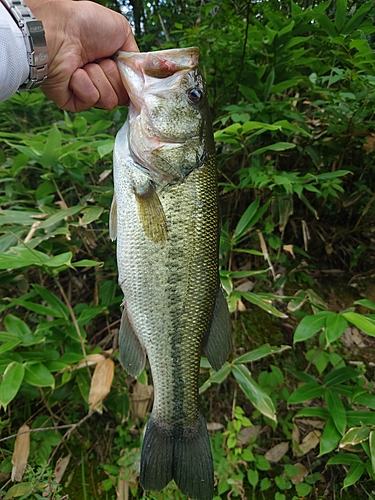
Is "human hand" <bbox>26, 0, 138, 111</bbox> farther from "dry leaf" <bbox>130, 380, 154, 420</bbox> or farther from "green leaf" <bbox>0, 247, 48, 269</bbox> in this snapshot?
"dry leaf" <bbox>130, 380, 154, 420</bbox>

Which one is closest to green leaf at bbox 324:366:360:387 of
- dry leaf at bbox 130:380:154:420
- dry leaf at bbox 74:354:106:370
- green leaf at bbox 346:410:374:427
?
green leaf at bbox 346:410:374:427

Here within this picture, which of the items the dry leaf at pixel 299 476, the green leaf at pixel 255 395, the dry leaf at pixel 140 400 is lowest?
the dry leaf at pixel 299 476

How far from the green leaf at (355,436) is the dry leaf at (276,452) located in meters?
0.63

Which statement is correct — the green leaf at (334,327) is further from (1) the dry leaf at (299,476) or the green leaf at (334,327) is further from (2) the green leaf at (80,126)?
(2) the green leaf at (80,126)

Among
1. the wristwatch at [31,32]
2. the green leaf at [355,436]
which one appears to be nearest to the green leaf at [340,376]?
the green leaf at [355,436]

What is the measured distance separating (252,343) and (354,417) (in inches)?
34.9

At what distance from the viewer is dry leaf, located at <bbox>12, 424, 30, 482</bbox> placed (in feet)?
5.82

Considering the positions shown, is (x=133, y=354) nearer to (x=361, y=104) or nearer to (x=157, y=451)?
(x=157, y=451)

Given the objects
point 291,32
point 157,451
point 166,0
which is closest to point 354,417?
point 157,451

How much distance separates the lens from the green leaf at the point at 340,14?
6.95ft

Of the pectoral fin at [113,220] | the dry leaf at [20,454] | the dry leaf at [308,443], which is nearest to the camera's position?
the pectoral fin at [113,220]

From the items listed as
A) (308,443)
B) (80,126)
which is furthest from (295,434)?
(80,126)

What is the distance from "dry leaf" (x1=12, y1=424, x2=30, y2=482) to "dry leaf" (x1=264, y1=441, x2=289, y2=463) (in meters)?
1.32

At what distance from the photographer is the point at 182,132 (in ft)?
4.32
